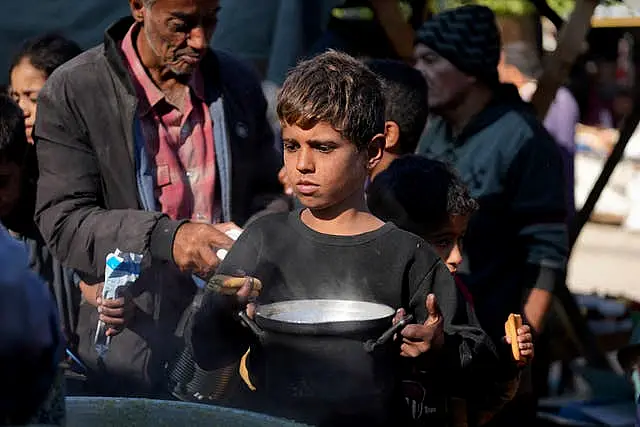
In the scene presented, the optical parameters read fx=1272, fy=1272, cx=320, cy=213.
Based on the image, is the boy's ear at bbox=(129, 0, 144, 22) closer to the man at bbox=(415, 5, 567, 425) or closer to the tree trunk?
the man at bbox=(415, 5, 567, 425)

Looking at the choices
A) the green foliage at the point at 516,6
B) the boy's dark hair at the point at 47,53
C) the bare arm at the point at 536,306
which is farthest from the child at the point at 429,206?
the green foliage at the point at 516,6

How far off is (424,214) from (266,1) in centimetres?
223

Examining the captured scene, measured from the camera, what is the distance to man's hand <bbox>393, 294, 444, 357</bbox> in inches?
106

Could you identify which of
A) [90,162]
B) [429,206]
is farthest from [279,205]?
[90,162]

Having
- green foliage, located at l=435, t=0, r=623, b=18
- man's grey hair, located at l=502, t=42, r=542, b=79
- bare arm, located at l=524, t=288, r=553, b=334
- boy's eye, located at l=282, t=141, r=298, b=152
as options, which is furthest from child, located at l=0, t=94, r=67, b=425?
green foliage, located at l=435, t=0, r=623, b=18

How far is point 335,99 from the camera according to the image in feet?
9.79

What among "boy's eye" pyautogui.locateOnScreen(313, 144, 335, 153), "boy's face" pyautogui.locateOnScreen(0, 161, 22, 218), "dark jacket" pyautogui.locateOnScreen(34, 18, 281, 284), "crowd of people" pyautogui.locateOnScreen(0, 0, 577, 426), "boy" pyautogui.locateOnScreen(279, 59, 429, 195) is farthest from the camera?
"boy" pyautogui.locateOnScreen(279, 59, 429, 195)

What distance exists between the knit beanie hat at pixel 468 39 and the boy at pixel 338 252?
1567mm

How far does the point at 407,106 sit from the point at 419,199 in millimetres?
590

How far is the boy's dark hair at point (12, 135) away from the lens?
3.79 metres

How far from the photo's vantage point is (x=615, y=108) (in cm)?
1623

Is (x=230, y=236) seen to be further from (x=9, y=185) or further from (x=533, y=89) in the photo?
(x=533, y=89)

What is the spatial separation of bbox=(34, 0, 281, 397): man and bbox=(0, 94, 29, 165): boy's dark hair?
31 cm

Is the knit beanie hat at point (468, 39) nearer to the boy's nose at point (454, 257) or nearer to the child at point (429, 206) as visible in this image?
the child at point (429, 206)
